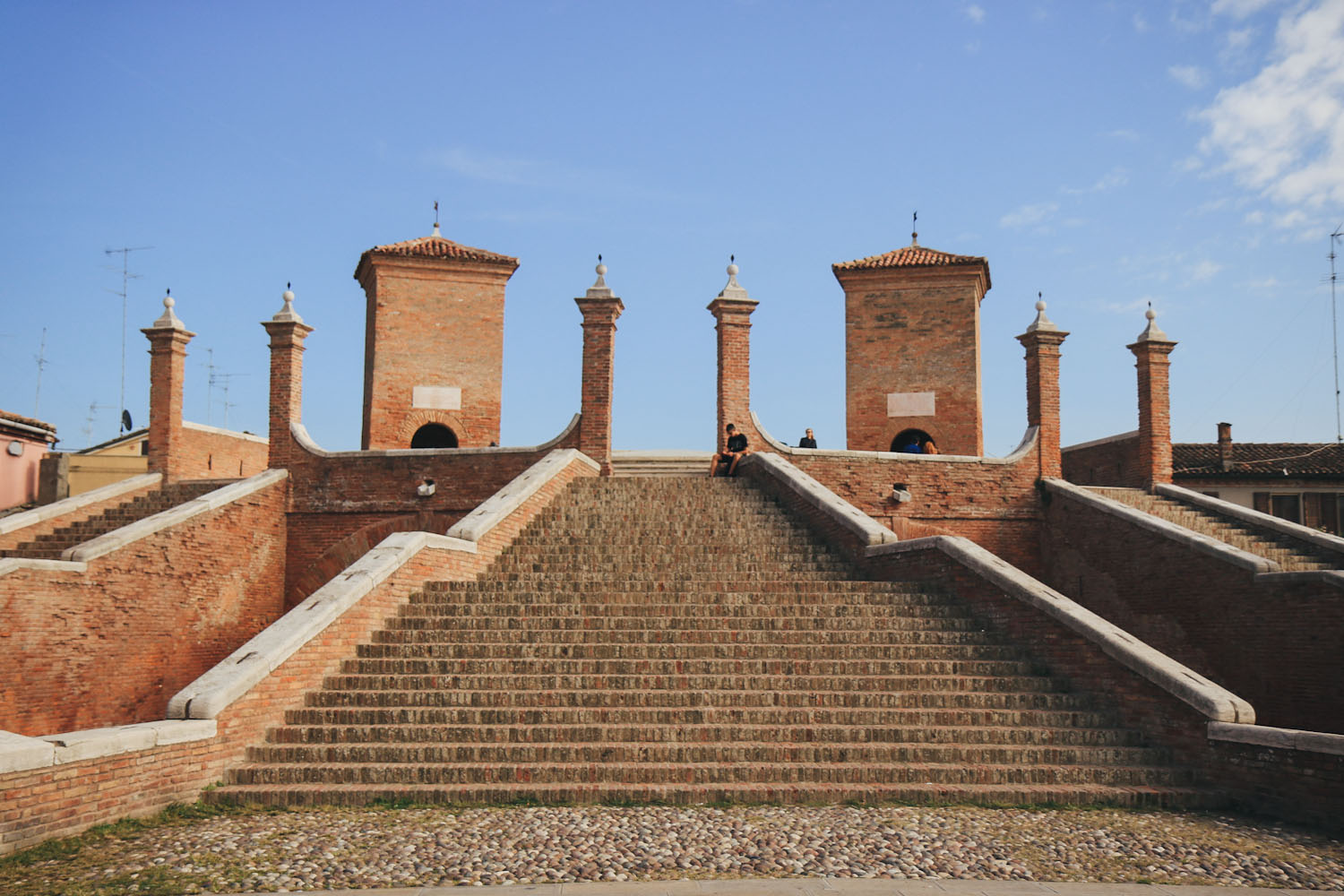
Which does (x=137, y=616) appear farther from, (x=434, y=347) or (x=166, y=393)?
(x=434, y=347)

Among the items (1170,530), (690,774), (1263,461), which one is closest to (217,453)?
(690,774)

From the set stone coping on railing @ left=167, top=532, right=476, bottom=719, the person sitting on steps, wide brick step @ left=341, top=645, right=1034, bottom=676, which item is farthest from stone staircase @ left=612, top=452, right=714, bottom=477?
wide brick step @ left=341, top=645, right=1034, bottom=676

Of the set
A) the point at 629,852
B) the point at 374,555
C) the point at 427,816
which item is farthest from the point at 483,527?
the point at 629,852

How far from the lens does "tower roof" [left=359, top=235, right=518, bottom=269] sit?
2173 cm

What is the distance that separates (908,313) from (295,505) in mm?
12510

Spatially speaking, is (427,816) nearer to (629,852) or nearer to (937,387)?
(629,852)

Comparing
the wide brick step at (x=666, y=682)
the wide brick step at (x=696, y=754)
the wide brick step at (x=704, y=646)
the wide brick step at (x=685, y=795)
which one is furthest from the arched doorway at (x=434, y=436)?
the wide brick step at (x=685, y=795)

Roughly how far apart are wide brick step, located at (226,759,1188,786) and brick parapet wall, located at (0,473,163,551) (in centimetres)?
1004

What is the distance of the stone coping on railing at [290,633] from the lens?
7.29 m

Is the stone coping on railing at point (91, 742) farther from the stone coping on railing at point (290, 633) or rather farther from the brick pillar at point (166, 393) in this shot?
the brick pillar at point (166, 393)

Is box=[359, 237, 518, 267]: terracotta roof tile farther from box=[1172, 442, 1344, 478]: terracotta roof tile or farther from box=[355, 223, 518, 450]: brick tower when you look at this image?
box=[1172, 442, 1344, 478]: terracotta roof tile

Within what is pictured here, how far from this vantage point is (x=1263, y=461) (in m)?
26.2

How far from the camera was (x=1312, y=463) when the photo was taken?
26094 mm

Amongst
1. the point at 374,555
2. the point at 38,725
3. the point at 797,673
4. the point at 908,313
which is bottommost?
the point at 38,725
